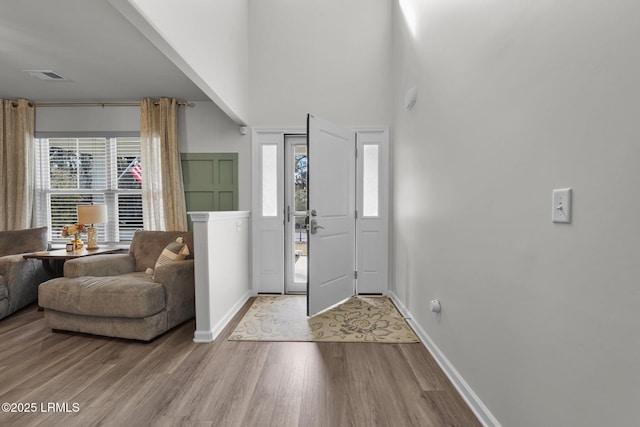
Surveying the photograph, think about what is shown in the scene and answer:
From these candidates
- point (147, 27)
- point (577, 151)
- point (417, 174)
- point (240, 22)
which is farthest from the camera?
point (240, 22)

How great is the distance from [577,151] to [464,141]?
0.84 metres

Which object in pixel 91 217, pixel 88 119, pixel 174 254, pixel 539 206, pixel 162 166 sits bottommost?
pixel 174 254

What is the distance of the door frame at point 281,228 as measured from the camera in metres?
3.75

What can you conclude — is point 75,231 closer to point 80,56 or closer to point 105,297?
point 105,297

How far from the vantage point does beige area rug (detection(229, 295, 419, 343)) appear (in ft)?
8.52

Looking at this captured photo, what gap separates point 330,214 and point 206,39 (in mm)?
1935

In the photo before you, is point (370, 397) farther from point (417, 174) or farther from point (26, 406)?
point (26, 406)

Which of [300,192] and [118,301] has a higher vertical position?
[300,192]

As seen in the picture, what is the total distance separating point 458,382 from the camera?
6.01ft

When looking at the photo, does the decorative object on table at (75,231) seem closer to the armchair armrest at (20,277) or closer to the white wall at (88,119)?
the armchair armrest at (20,277)

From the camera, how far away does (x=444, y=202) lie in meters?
2.11

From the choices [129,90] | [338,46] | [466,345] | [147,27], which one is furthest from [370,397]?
[129,90]

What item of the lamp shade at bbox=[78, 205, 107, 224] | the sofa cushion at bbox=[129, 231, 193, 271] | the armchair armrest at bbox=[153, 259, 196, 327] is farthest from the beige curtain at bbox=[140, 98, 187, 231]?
the armchair armrest at bbox=[153, 259, 196, 327]

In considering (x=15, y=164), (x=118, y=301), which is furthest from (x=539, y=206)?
(x=15, y=164)
